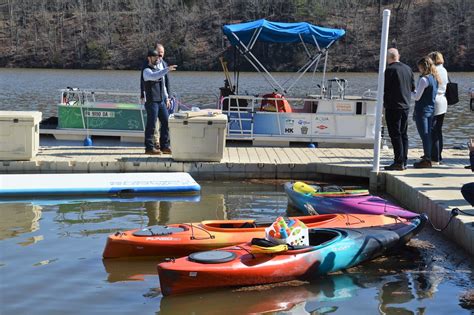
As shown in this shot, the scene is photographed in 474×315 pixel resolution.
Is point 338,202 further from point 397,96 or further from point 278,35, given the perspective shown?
point 278,35

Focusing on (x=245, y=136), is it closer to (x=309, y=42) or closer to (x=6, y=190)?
(x=309, y=42)

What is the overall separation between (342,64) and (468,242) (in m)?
50.0

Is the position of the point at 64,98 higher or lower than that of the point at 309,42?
lower

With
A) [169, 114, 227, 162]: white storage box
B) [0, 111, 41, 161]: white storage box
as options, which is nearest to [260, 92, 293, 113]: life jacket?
[169, 114, 227, 162]: white storage box

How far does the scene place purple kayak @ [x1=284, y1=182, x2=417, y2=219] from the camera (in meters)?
8.83

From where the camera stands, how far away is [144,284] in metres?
7.04

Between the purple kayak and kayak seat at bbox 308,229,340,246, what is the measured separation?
136 centimetres

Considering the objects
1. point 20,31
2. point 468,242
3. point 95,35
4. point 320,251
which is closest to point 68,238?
point 320,251

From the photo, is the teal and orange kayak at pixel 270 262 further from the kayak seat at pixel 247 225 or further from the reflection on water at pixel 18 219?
the reflection on water at pixel 18 219

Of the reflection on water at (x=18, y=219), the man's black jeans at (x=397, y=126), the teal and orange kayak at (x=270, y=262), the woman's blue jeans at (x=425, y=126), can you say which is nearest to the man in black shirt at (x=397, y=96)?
the man's black jeans at (x=397, y=126)

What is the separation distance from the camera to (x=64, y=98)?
15.6 metres

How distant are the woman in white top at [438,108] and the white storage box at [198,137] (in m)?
3.29

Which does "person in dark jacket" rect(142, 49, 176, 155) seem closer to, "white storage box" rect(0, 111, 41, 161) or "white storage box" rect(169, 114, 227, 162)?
"white storage box" rect(169, 114, 227, 162)

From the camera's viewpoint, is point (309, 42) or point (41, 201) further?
point (309, 42)
